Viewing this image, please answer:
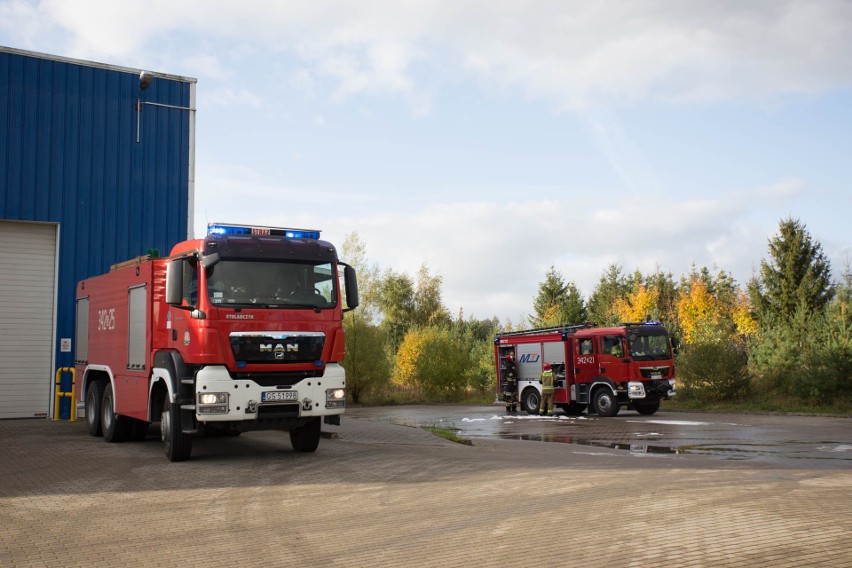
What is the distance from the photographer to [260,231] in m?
12.6

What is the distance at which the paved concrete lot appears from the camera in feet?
21.2

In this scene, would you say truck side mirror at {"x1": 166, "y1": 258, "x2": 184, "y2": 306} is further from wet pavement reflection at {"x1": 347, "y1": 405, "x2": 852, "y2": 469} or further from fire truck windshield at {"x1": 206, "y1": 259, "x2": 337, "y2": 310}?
wet pavement reflection at {"x1": 347, "y1": 405, "x2": 852, "y2": 469}

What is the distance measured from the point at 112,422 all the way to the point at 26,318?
266 inches

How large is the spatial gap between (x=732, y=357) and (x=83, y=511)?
934 inches

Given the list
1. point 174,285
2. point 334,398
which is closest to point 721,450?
point 334,398

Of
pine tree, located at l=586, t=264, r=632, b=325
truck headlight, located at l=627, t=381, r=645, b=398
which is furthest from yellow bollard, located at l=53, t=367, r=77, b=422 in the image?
pine tree, located at l=586, t=264, r=632, b=325

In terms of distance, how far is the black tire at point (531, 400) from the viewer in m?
27.4

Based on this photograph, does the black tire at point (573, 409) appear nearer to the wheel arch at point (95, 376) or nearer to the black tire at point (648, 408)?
the black tire at point (648, 408)

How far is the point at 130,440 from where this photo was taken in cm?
1502

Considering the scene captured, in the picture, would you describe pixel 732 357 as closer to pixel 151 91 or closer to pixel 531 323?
pixel 151 91

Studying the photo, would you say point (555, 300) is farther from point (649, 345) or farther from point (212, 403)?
point (212, 403)

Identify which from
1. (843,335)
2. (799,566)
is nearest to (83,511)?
(799,566)

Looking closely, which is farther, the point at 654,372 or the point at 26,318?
the point at 654,372

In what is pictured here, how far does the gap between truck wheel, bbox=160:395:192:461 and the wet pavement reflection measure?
6.94 m
